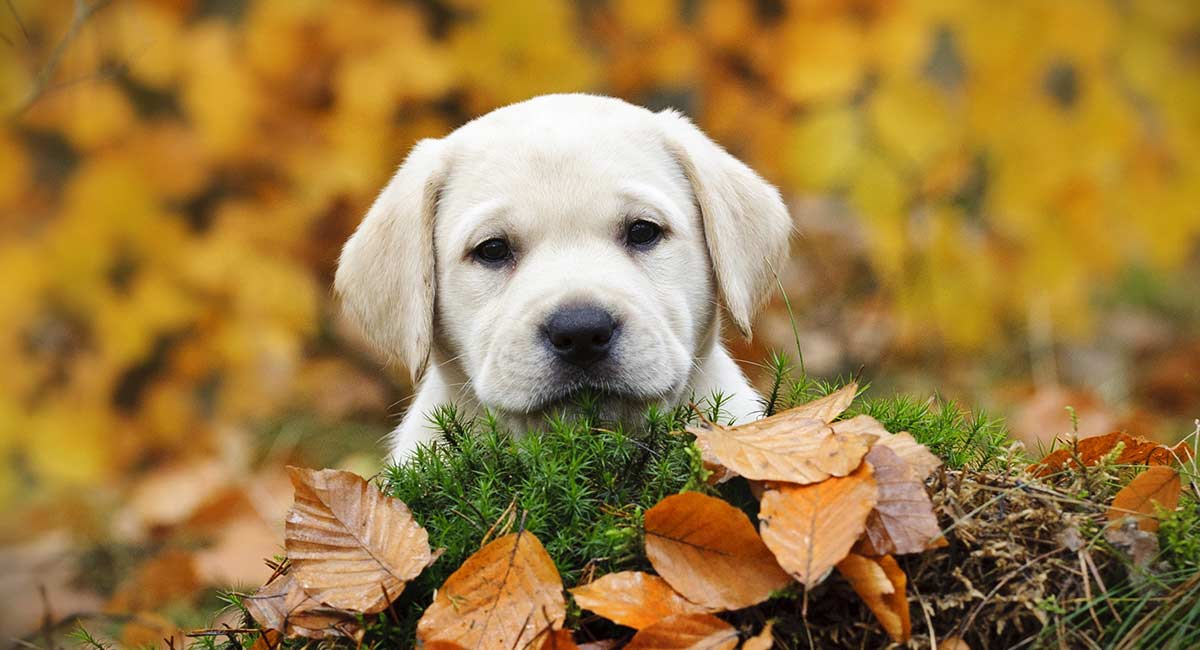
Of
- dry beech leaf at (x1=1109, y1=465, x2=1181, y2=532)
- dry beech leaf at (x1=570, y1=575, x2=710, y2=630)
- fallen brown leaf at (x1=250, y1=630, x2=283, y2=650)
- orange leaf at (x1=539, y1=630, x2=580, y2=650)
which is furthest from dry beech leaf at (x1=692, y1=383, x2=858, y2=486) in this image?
fallen brown leaf at (x1=250, y1=630, x2=283, y2=650)

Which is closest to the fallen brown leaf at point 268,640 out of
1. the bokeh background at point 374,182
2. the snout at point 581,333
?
the snout at point 581,333

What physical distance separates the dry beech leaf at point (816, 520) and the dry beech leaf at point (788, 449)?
0.10ft

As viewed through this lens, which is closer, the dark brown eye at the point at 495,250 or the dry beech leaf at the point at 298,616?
the dry beech leaf at the point at 298,616

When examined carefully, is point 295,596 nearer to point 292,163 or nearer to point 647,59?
point 292,163

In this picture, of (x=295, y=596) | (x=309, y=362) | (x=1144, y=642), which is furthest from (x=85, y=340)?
(x=1144, y=642)

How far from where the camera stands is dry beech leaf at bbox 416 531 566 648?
98.7 inches

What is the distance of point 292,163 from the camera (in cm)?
761

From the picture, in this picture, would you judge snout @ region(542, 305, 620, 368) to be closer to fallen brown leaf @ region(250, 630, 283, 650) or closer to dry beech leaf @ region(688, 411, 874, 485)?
dry beech leaf @ region(688, 411, 874, 485)

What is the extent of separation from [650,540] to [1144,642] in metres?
1.09

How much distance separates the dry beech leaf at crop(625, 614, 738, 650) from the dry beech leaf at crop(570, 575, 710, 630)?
35 mm

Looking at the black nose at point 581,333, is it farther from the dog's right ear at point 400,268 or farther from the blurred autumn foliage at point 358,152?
the blurred autumn foliage at point 358,152

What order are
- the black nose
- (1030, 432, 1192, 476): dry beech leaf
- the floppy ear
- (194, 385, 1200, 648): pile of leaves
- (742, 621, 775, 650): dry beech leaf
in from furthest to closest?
1. the floppy ear
2. the black nose
3. (1030, 432, 1192, 476): dry beech leaf
4. (194, 385, 1200, 648): pile of leaves
5. (742, 621, 775, 650): dry beech leaf

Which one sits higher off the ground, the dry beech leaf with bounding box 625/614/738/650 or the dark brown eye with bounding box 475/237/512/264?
the dark brown eye with bounding box 475/237/512/264

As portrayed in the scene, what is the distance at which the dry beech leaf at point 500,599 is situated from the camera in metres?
2.51
